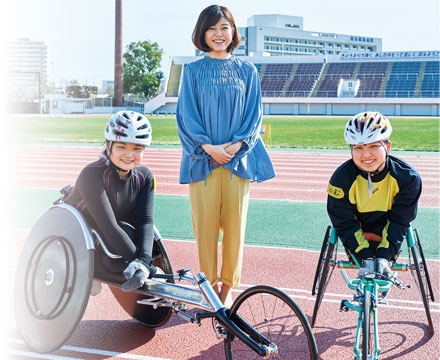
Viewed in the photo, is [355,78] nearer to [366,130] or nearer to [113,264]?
[366,130]

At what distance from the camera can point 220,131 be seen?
4.27m

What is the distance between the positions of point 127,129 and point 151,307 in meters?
1.22

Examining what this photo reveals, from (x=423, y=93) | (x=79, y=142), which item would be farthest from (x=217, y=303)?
(x=423, y=93)

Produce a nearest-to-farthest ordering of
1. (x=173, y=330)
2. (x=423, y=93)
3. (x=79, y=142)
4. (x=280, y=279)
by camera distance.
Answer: (x=173, y=330), (x=280, y=279), (x=79, y=142), (x=423, y=93)

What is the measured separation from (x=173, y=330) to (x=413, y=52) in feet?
243

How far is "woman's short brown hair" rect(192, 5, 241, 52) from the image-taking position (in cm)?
420

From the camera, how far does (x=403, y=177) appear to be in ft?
12.8

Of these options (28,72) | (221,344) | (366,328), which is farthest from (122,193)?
(28,72)

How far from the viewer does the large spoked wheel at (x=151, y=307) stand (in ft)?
13.6

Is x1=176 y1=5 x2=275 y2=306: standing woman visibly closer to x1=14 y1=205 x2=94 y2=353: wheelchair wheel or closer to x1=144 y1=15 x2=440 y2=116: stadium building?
x1=14 y1=205 x2=94 y2=353: wheelchair wheel

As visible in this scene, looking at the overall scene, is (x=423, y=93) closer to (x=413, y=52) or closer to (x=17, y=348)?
(x=413, y=52)

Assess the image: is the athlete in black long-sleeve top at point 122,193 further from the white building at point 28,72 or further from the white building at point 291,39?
the white building at point 291,39

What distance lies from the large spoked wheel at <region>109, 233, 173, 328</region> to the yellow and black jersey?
3.72ft

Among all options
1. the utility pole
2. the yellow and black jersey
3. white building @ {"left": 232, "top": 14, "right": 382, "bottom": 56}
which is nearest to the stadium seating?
the utility pole
